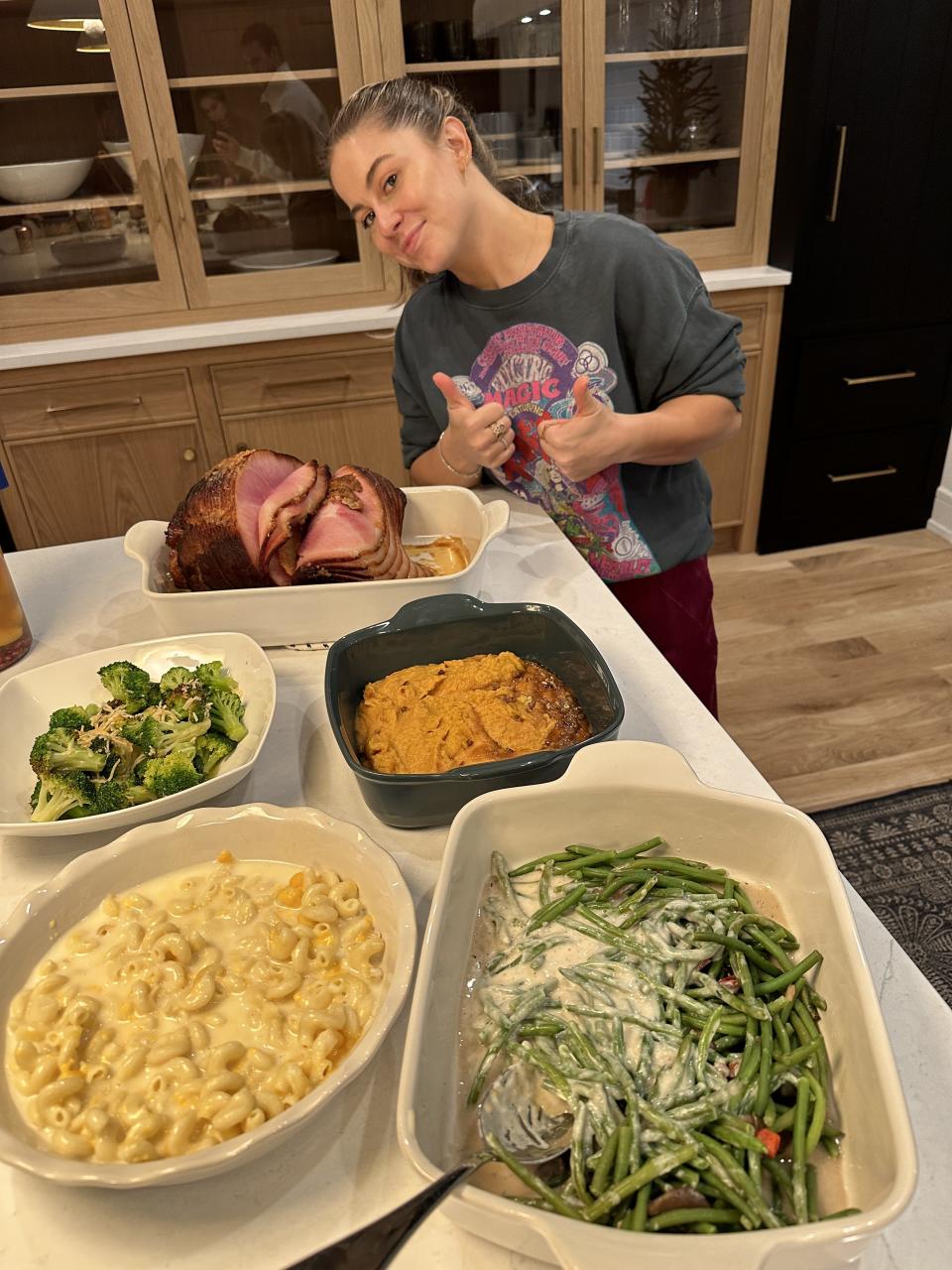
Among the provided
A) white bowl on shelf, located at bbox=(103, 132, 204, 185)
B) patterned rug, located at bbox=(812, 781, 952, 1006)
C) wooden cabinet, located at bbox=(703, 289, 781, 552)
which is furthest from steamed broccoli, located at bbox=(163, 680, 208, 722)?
wooden cabinet, located at bbox=(703, 289, 781, 552)

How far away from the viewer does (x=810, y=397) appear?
3150 millimetres

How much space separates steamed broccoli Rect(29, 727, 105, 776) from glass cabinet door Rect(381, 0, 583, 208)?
2.34 meters

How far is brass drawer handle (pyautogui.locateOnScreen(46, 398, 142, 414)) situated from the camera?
9.10ft

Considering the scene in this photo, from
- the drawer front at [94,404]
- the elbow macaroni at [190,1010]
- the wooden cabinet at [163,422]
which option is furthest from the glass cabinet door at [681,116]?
the elbow macaroni at [190,1010]

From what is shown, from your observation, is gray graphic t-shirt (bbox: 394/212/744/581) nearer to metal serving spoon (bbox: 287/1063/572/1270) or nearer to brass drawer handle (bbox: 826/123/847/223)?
metal serving spoon (bbox: 287/1063/572/1270)

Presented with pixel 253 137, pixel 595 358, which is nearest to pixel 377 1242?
pixel 595 358

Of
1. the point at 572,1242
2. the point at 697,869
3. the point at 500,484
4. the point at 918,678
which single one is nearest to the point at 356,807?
the point at 697,869

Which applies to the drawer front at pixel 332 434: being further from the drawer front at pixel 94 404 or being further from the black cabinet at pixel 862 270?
the black cabinet at pixel 862 270

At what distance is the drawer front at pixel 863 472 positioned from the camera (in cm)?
329

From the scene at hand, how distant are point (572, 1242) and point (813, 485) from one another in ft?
10.7

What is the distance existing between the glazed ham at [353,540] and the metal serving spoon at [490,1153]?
70cm

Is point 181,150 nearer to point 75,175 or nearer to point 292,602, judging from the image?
point 75,175

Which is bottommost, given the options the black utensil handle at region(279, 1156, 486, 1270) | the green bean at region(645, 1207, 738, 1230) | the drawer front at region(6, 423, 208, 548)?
the drawer front at region(6, 423, 208, 548)

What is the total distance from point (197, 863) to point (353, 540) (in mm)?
507
